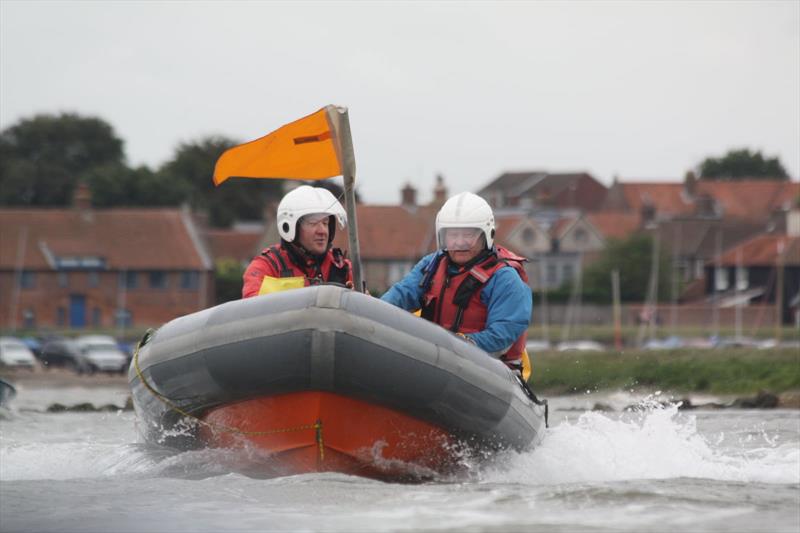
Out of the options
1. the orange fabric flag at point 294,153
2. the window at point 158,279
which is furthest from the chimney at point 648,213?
the orange fabric flag at point 294,153

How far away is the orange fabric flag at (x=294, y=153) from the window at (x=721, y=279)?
208 ft

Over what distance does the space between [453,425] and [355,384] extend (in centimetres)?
74

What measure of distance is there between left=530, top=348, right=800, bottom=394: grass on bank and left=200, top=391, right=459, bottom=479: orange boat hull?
37.8 ft

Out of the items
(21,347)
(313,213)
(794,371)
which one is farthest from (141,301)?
(313,213)

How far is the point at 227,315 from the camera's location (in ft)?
32.2

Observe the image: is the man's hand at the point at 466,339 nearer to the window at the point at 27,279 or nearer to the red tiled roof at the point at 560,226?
the window at the point at 27,279

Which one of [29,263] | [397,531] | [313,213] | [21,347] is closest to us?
[397,531]

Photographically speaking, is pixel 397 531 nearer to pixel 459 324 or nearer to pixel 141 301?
pixel 459 324

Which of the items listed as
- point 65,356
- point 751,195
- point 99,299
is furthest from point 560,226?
point 65,356

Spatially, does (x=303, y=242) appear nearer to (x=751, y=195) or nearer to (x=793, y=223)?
(x=793, y=223)

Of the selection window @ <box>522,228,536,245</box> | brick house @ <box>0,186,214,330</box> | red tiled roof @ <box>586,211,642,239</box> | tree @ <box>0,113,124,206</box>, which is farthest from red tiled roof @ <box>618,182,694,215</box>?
brick house @ <box>0,186,214,330</box>

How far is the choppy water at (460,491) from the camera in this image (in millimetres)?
8711

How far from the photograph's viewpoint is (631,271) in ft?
235

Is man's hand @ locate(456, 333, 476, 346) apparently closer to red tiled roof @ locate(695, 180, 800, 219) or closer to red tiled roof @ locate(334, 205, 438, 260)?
red tiled roof @ locate(334, 205, 438, 260)
